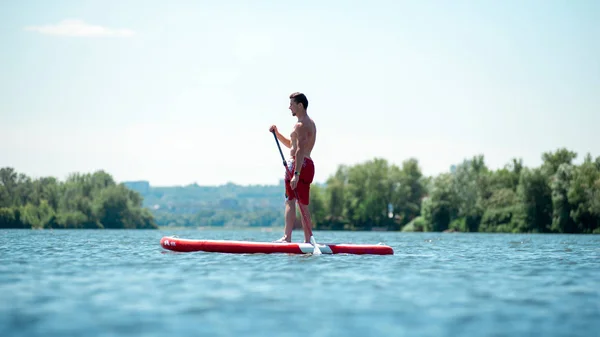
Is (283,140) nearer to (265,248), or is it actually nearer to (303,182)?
(303,182)

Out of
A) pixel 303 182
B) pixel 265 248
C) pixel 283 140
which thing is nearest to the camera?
pixel 265 248

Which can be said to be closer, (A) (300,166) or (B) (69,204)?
(A) (300,166)

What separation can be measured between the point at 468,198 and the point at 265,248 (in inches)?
2763

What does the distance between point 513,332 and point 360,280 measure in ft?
11.6

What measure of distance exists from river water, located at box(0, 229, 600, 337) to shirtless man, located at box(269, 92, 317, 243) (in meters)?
1.98

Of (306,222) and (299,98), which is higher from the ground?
(299,98)

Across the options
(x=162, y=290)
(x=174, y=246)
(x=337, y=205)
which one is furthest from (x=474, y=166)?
(x=162, y=290)

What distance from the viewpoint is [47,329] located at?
19.2ft

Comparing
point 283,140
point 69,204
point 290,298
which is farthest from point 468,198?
point 290,298

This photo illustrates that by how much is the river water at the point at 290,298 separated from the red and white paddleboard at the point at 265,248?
1284mm

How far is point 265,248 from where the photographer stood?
13.5 meters

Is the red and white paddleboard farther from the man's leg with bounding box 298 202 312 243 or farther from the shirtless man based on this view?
the shirtless man

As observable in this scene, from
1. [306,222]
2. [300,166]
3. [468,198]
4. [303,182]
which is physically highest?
[468,198]

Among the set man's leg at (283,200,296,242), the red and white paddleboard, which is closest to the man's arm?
man's leg at (283,200,296,242)
